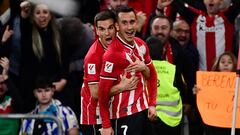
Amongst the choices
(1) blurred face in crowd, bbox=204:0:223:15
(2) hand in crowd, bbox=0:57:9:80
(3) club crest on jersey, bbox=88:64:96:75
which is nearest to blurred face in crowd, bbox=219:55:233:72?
(1) blurred face in crowd, bbox=204:0:223:15

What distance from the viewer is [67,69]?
1154 cm

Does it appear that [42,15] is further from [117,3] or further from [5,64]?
[117,3]

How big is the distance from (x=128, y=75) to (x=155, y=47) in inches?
72.6

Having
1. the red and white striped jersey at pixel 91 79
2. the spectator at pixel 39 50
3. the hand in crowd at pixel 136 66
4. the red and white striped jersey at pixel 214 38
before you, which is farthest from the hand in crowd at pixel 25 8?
the hand in crowd at pixel 136 66

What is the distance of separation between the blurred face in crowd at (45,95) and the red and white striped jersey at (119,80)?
94.3 inches

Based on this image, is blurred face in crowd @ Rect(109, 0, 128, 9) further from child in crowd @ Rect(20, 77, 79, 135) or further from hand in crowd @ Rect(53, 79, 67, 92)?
child in crowd @ Rect(20, 77, 79, 135)

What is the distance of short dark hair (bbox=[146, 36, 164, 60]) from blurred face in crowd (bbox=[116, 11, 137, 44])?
1767mm

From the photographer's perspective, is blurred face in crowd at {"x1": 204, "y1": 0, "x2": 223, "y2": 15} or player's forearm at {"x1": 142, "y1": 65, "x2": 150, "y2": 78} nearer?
player's forearm at {"x1": 142, "y1": 65, "x2": 150, "y2": 78}

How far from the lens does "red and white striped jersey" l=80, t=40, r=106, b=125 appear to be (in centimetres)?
881

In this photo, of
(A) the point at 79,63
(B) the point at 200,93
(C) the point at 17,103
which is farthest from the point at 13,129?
(B) the point at 200,93

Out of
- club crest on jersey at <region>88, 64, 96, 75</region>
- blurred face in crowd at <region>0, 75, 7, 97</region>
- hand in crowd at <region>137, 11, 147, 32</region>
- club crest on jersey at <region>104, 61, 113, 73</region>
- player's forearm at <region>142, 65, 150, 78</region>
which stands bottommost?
blurred face in crowd at <region>0, 75, 7, 97</region>

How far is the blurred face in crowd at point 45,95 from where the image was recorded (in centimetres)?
1111

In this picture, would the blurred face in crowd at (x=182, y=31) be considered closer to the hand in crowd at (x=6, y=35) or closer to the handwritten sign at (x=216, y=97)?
the handwritten sign at (x=216, y=97)

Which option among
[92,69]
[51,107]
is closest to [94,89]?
[92,69]
